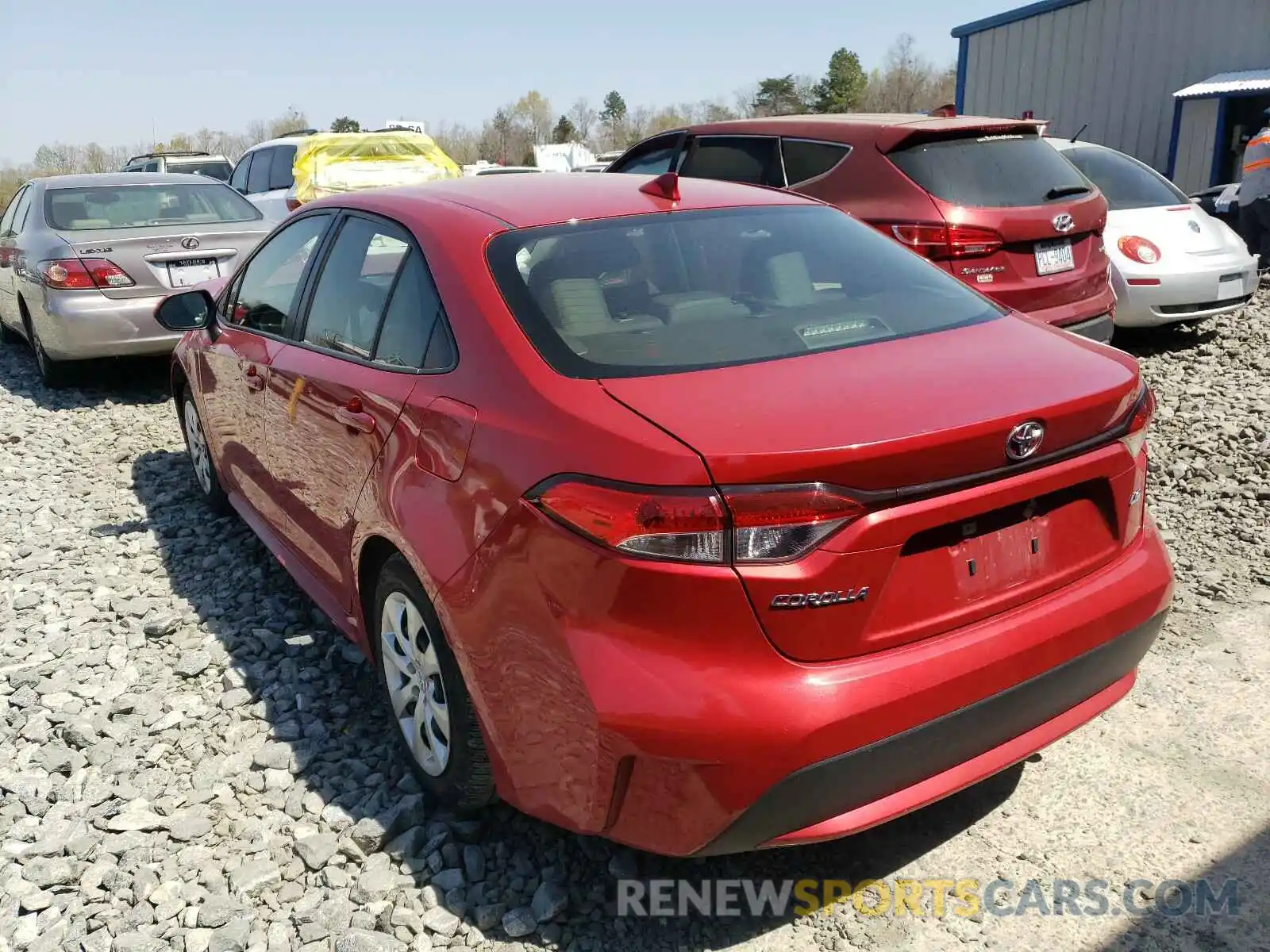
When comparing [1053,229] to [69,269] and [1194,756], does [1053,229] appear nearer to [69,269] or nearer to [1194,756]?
[1194,756]

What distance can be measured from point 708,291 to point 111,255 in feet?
20.3

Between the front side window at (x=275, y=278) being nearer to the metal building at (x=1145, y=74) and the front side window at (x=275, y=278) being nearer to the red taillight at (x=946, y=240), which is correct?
the red taillight at (x=946, y=240)

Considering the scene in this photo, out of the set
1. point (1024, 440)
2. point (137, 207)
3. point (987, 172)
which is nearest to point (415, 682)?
point (1024, 440)

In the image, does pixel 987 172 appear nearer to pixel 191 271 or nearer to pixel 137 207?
pixel 191 271

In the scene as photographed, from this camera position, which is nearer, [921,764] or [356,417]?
[921,764]

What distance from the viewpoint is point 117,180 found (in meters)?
8.70

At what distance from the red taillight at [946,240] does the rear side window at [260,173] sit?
1094 cm

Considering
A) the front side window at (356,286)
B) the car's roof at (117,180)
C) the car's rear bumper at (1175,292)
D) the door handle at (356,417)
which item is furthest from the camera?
the car's roof at (117,180)

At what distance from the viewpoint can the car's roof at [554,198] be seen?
9.99ft

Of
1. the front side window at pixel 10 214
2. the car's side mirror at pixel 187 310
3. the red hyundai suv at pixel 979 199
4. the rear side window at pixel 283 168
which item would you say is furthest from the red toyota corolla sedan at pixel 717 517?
the rear side window at pixel 283 168

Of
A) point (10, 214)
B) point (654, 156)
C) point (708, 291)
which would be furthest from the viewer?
point (10, 214)

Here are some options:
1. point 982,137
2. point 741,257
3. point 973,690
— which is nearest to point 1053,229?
point 982,137

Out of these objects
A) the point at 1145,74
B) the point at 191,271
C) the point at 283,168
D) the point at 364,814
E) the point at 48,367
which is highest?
the point at 1145,74

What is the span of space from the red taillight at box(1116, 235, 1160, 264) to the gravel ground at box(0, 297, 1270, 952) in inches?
127
